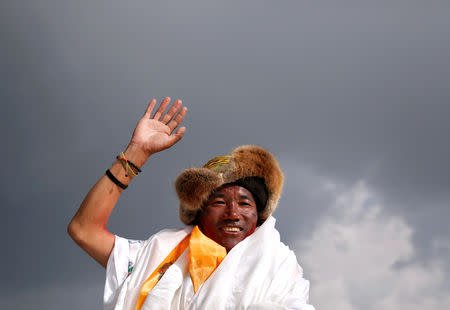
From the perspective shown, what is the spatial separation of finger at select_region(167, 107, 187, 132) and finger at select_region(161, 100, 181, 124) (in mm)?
38

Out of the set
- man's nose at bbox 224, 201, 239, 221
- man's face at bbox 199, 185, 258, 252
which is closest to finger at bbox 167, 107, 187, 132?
man's face at bbox 199, 185, 258, 252

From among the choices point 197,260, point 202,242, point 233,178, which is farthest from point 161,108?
point 197,260

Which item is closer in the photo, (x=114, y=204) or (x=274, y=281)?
(x=274, y=281)

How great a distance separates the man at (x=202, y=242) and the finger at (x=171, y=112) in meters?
0.08

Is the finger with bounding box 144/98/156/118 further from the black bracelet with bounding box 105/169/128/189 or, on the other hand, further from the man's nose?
the man's nose

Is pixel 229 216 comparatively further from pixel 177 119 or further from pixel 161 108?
pixel 161 108

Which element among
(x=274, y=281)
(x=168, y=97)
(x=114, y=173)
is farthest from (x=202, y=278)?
(x=168, y=97)

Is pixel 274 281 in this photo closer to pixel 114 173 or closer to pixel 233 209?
pixel 233 209

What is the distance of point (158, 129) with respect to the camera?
14.5ft

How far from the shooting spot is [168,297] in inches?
141

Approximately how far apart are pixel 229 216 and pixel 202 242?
0.95 feet

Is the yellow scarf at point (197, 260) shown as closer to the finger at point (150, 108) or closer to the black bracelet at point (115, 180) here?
the black bracelet at point (115, 180)

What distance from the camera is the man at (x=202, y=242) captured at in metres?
3.58

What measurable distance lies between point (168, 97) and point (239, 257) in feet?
5.44
